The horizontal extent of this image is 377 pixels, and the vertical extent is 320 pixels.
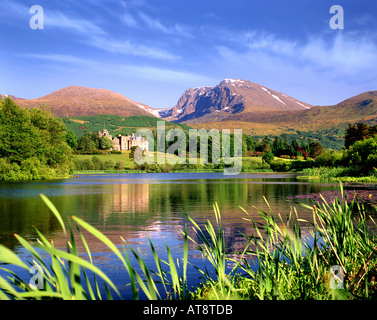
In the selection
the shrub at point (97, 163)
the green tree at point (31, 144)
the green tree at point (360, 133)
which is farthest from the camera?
the shrub at point (97, 163)

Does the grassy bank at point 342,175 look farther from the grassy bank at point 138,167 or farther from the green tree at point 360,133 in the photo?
the grassy bank at point 138,167

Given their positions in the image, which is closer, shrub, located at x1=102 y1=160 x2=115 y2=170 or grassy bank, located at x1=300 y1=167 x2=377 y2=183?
grassy bank, located at x1=300 y1=167 x2=377 y2=183

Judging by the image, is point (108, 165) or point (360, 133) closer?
point (360, 133)

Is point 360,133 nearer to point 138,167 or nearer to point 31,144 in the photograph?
point 31,144

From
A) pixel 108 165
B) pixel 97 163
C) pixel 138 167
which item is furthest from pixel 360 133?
pixel 97 163

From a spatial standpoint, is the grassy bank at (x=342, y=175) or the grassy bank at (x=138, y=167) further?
the grassy bank at (x=138, y=167)

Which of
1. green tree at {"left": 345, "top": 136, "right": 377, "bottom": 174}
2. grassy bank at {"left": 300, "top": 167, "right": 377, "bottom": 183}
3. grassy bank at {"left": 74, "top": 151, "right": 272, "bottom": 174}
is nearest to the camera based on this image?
grassy bank at {"left": 300, "top": 167, "right": 377, "bottom": 183}

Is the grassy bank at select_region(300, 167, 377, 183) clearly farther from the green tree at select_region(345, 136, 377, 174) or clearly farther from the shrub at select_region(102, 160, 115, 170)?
the shrub at select_region(102, 160, 115, 170)

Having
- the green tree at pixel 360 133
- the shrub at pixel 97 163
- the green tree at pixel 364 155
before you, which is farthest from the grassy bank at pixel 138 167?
the green tree at pixel 364 155

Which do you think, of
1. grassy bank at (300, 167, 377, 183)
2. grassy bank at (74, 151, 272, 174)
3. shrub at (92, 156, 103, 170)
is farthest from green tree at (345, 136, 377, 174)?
shrub at (92, 156, 103, 170)

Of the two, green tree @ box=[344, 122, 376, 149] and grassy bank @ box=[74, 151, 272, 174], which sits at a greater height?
green tree @ box=[344, 122, 376, 149]
